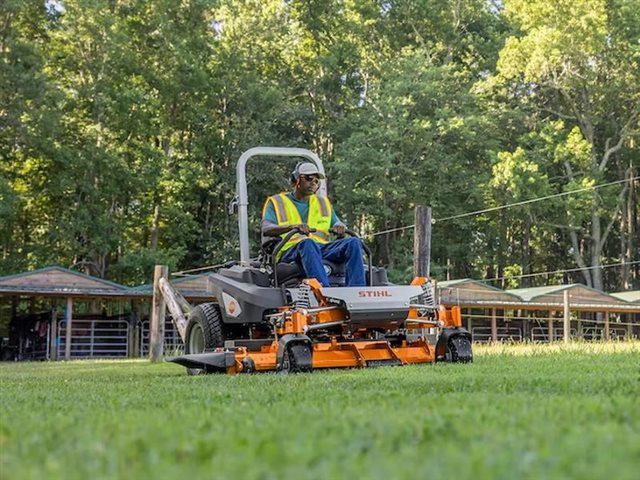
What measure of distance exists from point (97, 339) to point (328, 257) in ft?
65.4

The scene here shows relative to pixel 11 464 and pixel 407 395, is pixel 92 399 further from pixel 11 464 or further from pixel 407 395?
pixel 11 464

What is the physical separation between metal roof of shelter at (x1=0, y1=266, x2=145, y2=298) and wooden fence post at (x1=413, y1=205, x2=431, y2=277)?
1279 centimetres

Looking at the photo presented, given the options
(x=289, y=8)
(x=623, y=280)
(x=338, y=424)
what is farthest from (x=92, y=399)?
(x=623, y=280)

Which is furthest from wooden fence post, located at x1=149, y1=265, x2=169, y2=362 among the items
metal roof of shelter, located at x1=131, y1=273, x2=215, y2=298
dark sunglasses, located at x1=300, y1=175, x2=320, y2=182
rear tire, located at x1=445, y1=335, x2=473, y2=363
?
metal roof of shelter, located at x1=131, y1=273, x2=215, y2=298

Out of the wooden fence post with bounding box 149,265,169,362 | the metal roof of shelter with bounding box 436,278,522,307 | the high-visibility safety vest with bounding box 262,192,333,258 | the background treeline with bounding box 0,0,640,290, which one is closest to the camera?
the high-visibility safety vest with bounding box 262,192,333,258

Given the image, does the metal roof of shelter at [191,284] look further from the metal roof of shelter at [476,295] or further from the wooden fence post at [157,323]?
the wooden fence post at [157,323]

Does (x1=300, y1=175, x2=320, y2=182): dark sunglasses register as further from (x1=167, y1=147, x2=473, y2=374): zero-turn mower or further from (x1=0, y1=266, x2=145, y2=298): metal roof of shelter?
(x1=0, y1=266, x2=145, y2=298): metal roof of shelter

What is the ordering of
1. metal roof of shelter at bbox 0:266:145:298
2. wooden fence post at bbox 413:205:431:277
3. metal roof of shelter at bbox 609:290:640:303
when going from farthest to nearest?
1. metal roof of shelter at bbox 609:290:640:303
2. metal roof of shelter at bbox 0:266:145:298
3. wooden fence post at bbox 413:205:431:277

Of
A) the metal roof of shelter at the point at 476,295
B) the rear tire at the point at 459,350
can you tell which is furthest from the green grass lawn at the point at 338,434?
the metal roof of shelter at the point at 476,295

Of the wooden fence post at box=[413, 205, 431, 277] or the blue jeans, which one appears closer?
the blue jeans

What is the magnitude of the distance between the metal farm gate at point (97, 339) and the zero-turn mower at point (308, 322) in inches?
697

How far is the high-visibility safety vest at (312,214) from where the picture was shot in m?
8.45

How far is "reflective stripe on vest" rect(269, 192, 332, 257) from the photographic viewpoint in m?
8.45

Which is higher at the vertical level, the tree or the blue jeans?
the tree
